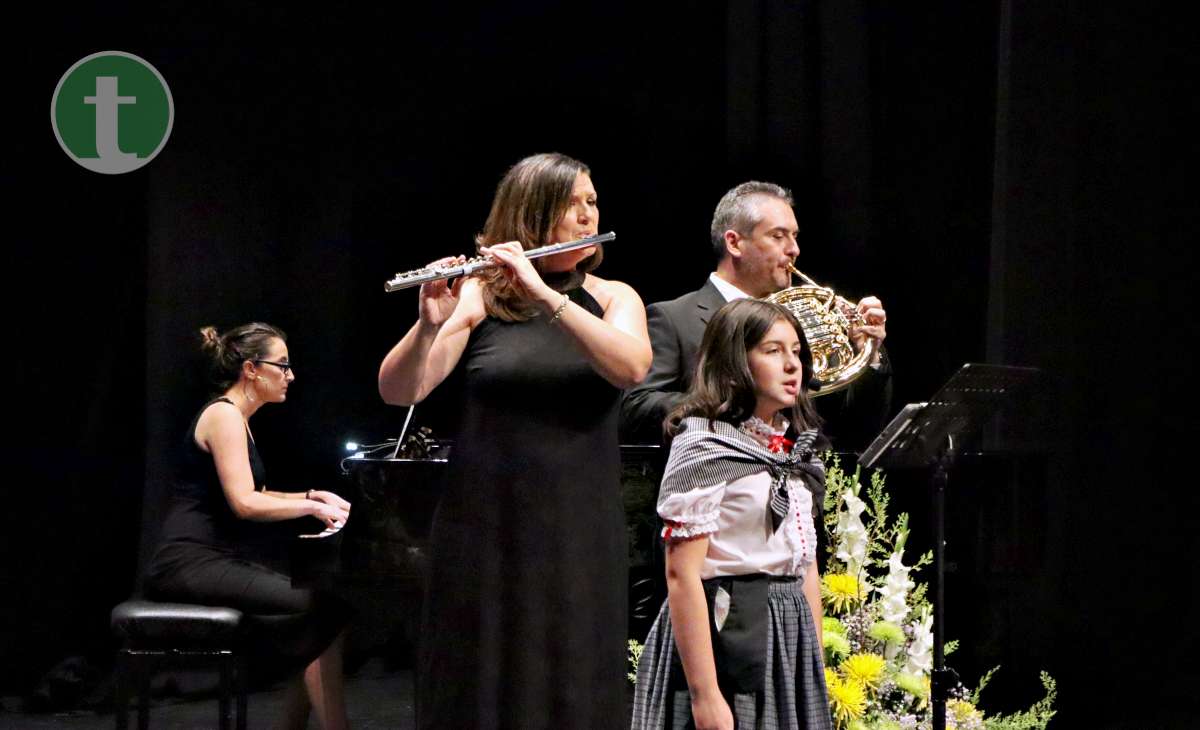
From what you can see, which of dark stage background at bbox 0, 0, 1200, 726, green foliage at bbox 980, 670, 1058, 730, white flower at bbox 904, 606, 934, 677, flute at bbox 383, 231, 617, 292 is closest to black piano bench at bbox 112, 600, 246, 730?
dark stage background at bbox 0, 0, 1200, 726

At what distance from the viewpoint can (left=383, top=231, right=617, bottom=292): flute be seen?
2.60m

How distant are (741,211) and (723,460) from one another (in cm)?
134

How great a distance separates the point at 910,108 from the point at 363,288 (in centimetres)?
207

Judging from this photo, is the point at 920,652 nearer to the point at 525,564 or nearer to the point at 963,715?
the point at 963,715

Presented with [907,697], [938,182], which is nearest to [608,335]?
[907,697]

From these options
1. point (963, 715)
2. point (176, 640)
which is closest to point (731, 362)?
point (963, 715)

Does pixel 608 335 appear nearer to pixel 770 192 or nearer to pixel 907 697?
pixel 770 192

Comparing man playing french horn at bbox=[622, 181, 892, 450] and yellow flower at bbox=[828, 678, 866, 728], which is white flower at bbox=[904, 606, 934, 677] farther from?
man playing french horn at bbox=[622, 181, 892, 450]

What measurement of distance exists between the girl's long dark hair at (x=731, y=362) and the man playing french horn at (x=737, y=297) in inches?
27.0

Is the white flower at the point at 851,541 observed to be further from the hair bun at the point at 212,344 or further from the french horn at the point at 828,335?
the hair bun at the point at 212,344

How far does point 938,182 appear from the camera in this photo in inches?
190

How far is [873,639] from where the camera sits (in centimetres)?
381

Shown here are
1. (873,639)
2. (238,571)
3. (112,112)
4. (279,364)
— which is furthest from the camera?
(112,112)

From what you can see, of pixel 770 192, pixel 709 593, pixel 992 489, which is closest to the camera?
pixel 709 593
